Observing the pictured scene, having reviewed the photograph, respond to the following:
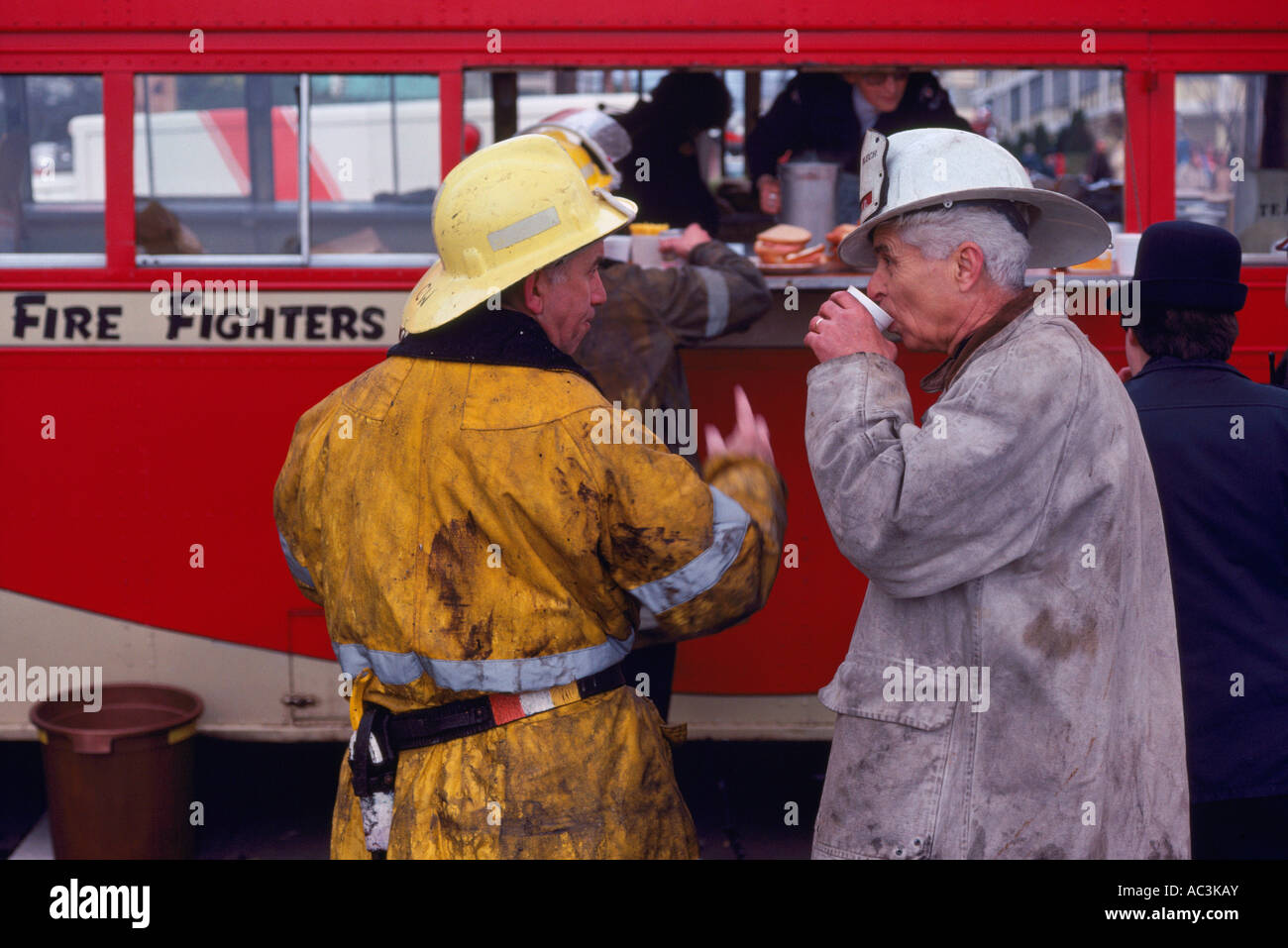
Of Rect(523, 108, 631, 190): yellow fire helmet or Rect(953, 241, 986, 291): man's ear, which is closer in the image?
Rect(953, 241, 986, 291): man's ear

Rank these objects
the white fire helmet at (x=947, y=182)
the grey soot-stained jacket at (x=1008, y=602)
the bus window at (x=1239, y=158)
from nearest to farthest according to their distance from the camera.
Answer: the grey soot-stained jacket at (x=1008, y=602)
the white fire helmet at (x=947, y=182)
the bus window at (x=1239, y=158)

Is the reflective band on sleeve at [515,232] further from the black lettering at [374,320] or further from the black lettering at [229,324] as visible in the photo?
the black lettering at [229,324]

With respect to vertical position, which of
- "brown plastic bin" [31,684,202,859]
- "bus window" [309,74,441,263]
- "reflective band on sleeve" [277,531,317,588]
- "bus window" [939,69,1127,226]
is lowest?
"brown plastic bin" [31,684,202,859]

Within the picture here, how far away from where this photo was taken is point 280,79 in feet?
12.7

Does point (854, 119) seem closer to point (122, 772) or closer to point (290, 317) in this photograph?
point (290, 317)

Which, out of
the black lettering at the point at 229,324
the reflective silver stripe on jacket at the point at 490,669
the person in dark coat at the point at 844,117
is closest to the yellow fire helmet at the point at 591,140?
the person in dark coat at the point at 844,117

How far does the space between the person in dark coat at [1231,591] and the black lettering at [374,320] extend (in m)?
2.40

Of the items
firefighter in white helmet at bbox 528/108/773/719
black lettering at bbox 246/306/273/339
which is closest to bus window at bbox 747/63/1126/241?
firefighter in white helmet at bbox 528/108/773/719

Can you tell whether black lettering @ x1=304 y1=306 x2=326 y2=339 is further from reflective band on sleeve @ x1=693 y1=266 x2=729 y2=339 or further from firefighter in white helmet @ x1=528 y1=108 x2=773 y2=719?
reflective band on sleeve @ x1=693 y1=266 x2=729 y2=339

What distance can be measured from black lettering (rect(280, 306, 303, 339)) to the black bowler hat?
2588 mm

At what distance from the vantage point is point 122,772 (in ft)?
12.8

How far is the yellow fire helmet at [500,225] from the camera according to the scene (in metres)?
2.03

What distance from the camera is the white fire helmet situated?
190 cm

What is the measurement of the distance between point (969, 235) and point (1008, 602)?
0.59m
